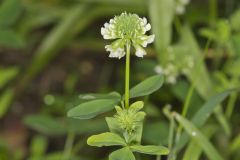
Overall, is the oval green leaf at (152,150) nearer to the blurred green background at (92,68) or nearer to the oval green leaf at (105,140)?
the oval green leaf at (105,140)

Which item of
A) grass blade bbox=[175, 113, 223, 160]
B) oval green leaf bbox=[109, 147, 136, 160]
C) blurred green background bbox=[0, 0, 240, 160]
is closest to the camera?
oval green leaf bbox=[109, 147, 136, 160]

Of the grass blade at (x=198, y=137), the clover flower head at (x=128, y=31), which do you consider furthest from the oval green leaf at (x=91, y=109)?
the grass blade at (x=198, y=137)

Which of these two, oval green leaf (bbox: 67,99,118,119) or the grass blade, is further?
the grass blade

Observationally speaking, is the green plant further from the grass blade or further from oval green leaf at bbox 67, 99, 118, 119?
the grass blade

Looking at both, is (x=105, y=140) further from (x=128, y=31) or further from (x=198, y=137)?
(x=198, y=137)

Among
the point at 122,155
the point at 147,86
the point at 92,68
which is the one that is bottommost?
the point at 122,155

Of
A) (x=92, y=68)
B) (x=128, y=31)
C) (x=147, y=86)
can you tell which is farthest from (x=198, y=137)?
(x=92, y=68)

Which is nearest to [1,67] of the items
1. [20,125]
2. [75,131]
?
[20,125]

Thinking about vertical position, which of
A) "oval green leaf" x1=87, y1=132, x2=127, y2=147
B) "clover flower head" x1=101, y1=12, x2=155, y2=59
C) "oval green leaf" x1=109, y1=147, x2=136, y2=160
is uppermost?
"clover flower head" x1=101, y1=12, x2=155, y2=59

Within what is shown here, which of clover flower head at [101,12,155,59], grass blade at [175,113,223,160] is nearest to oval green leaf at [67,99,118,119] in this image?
clover flower head at [101,12,155,59]
